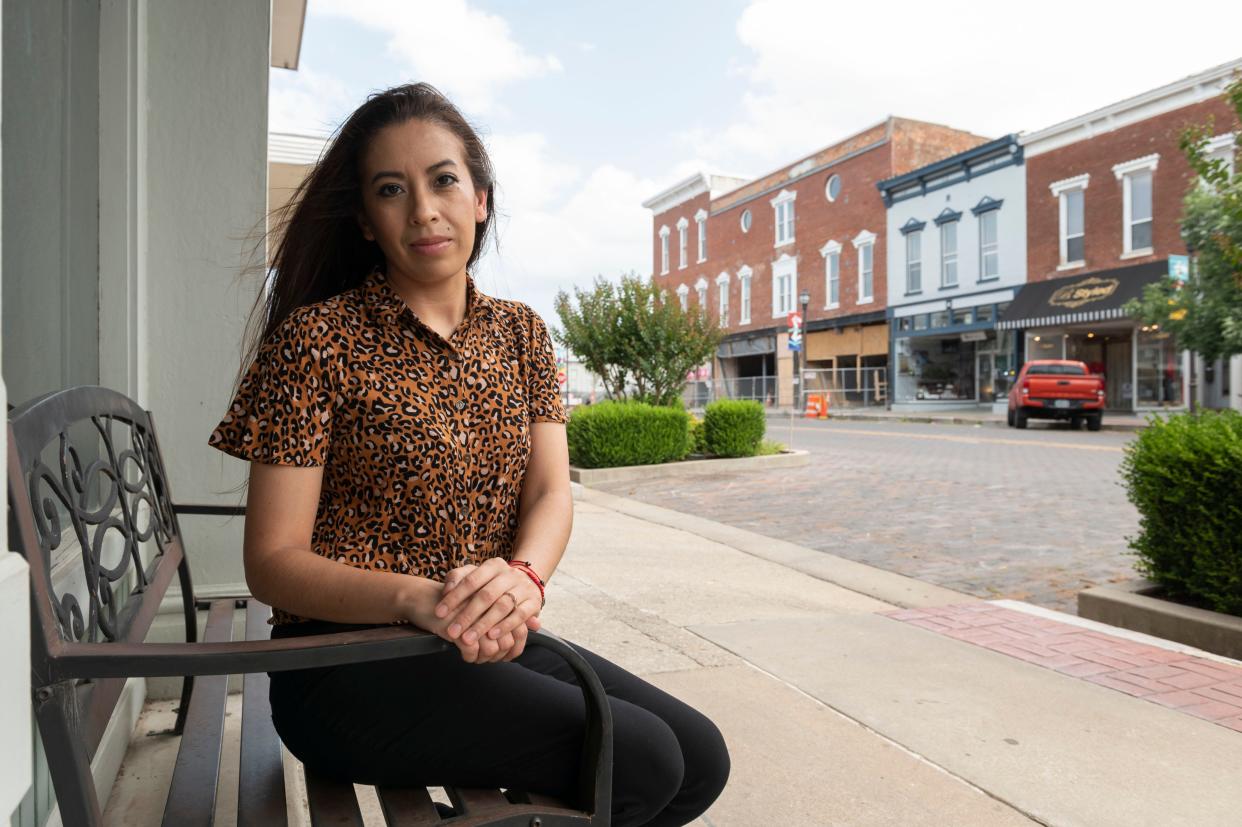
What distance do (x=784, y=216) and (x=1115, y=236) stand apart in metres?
16.5

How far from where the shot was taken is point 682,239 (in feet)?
157

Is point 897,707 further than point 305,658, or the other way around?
point 897,707

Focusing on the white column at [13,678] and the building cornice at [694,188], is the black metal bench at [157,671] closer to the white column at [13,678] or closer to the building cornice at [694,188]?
the white column at [13,678]

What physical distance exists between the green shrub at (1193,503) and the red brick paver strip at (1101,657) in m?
0.57

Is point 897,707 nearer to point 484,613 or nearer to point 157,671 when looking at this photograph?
Answer: point 484,613

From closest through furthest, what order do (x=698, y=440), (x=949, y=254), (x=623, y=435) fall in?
(x=623, y=435) → (x=698, y=440) → (x=949, y=254)

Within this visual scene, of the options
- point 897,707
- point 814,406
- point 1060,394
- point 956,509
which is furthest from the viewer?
point 814,406

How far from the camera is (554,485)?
2.07 metres

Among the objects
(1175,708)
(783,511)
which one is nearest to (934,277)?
(783,511)

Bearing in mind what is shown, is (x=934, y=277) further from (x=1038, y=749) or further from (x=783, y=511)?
(x=1038, y=749)

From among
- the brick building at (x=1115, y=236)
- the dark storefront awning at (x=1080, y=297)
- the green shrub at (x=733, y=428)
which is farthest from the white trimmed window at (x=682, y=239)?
the green shrub at (x=733, y=428)

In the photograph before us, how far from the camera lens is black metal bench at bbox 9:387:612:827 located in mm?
1304

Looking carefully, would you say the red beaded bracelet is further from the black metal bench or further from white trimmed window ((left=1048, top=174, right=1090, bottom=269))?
white trimmed window ((left=1048, top=174, right=1090, bottom=269))

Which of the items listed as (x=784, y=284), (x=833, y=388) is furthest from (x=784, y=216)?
(x=833, y=388)
